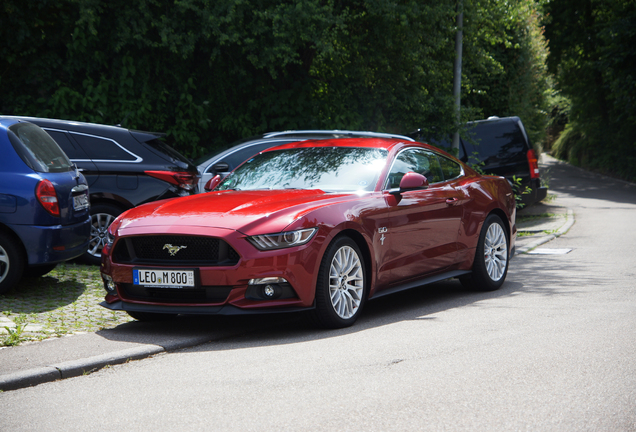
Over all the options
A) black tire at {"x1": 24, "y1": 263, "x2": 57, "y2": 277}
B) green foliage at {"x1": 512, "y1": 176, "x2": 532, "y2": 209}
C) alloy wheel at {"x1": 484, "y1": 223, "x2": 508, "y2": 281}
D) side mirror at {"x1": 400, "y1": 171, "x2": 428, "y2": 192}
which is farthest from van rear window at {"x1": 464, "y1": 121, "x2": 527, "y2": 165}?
black tire at {"x1": 24, "y1": 263, "x2": 57, "y2": 277}

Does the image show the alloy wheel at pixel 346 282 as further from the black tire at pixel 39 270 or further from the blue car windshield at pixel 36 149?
the black tire at pixel 39 270

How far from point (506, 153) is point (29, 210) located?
11.2 m

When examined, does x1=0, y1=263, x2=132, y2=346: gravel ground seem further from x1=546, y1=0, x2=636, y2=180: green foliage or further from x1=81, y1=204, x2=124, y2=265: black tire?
x1=546, y1=0, x2=636, y2=180: green foliage

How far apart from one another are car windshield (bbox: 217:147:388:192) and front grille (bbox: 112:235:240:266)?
133cm

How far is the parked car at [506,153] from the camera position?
16.3m

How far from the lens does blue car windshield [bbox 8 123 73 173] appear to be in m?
7.65

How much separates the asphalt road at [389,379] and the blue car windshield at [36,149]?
8.51 ft

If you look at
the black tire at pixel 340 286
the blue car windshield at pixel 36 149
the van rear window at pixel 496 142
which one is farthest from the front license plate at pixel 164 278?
the van rear window at pixel 496 142

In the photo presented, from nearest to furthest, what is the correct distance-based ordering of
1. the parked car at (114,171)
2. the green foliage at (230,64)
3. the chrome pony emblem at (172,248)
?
the chrome pony emblem at (172,248) → the parked car at (114,171) → the green foliage at (230,64)

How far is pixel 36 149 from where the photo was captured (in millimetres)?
7867

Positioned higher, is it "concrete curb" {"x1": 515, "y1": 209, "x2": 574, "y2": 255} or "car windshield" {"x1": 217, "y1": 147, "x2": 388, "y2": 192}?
"car windshield" {"x1": 217, "y1": 147, "x2": 388, "y2": 192}

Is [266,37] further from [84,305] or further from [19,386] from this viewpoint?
[19,386]

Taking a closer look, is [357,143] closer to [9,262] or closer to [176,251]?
[176,251]

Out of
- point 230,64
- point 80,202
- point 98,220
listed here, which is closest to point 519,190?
point 230,64
